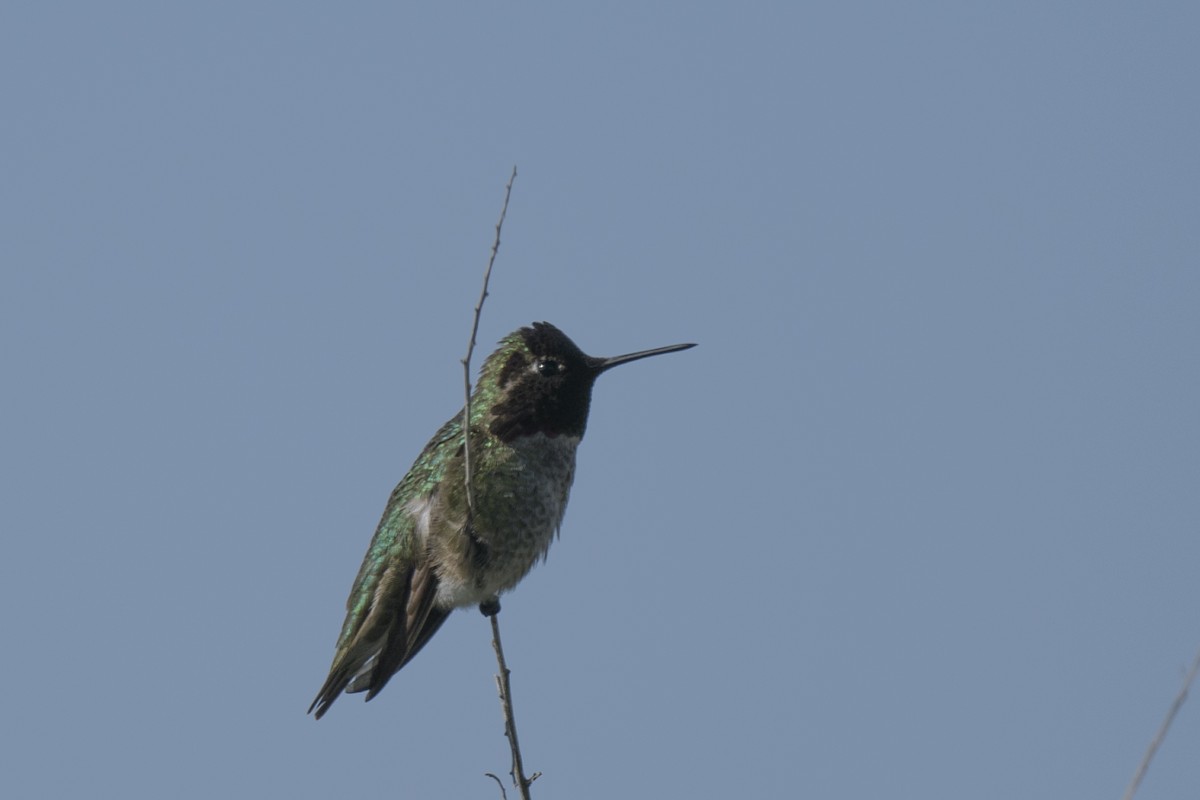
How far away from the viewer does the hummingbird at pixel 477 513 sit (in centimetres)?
746

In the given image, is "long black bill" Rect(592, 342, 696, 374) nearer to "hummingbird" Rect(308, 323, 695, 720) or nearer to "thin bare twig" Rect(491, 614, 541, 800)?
"hummingbird" Rect(308, 323, 695, 720)

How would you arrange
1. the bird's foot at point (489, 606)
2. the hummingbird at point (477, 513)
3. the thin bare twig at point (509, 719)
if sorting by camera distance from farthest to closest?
the bird's foot at point (489, 606) < the hummingbird at point (477, 513) < the thin bare twig at point (509, 719)

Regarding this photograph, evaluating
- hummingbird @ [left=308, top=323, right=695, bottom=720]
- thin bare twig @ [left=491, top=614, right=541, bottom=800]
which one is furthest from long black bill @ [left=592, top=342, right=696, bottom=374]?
thin bare twig @ [left=491, top=614, right=541, bottom=800]

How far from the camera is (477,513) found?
293 inches

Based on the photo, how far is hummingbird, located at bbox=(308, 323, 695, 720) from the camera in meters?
7.46

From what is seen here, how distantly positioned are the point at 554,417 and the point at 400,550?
1.10 metres

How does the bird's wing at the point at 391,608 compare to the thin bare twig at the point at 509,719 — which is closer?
the thin bare twig at the point at 509,719

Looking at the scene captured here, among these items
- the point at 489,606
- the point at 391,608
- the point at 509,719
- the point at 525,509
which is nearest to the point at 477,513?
the point at 525,509

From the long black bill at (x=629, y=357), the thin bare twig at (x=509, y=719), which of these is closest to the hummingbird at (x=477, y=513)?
the long black bill at (x=629, y=357)

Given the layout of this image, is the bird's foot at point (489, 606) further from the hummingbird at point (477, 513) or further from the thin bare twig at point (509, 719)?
the thin bare twig at point (509, 719)

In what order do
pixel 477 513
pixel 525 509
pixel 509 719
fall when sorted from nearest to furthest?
pixel 509 719 < pixel 477 513 < pixel 525 509

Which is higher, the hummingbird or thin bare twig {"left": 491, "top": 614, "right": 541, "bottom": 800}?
the hummingbird

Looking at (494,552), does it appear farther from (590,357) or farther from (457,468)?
(590,357)

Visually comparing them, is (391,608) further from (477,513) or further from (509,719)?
(509,719)
